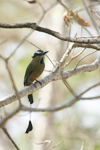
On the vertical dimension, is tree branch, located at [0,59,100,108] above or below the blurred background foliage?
below

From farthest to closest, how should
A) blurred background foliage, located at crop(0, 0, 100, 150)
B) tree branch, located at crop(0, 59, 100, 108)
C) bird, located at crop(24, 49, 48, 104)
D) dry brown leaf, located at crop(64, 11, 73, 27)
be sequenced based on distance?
blurred background foliage, located at crop(0, 0, 100, 150)
bird, located at crop(24, 49, 48, 104)
dry brown leaf, located at crop(64, 11, 73, 27)
tree branch, located at crop(0, 59, 100, 108)

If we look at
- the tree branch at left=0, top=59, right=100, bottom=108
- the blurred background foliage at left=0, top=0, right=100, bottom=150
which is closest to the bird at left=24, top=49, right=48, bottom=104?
the tree branch at left=0, top=59, right=100, bottom=108

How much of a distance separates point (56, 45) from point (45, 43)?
1.09 m

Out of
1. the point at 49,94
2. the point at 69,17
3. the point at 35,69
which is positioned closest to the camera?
the point at 69,17

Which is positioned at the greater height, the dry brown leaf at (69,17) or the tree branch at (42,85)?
the dry brown leaf at (69,17)

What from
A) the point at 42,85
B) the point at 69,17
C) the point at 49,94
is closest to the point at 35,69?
the point at 42,85

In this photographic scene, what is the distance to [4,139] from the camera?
9.20 meters

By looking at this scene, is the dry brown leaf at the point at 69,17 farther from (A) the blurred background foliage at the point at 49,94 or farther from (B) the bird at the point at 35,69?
(A) the blurred background foliage at the point at 49,94

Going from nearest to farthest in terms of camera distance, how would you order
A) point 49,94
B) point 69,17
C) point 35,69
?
1. point 69,17
2. point 35,69
3. point 49,94

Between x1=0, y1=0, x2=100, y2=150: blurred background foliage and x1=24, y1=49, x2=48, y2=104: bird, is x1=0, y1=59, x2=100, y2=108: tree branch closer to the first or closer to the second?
x1=24, y1=49, x2=48, y2=104: bird

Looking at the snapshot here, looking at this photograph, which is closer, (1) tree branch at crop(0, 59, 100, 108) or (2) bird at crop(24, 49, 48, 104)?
(1) tree branch at crop(0, 59, 100, 108)

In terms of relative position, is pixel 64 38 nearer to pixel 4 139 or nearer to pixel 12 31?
pixel 4 139

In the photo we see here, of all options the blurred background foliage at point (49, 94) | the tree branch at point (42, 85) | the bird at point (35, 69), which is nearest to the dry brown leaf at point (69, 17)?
the tree branch at point (42, 85)

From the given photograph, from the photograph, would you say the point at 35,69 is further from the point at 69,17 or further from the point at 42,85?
the point at 69,17
